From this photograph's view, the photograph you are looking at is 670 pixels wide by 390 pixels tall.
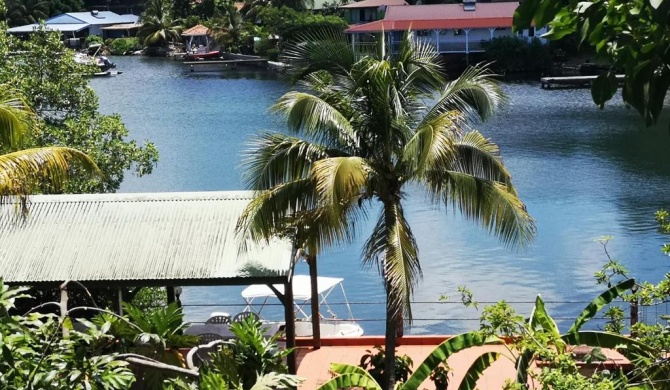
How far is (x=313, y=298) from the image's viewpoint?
1522 cm

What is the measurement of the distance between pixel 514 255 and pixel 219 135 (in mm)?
21129

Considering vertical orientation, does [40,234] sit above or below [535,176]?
above

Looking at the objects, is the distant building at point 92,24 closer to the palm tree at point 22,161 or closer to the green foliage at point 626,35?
the palm tree at point 22,161

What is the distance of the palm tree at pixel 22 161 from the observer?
10641 millimetres

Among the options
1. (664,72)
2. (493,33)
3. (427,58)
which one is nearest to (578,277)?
(427,58)

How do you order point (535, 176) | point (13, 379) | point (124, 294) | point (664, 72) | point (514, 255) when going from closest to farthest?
point (664, 72) → point (13, 379) → point (124, 294) → point (514, 255) → point (535, 176)

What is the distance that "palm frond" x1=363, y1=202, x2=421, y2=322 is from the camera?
11812 millimetres

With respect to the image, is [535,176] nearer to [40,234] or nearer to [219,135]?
[219,135]

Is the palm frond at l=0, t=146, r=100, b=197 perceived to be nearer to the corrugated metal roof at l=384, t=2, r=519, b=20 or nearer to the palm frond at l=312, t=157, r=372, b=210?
the palm frond at l=312, t=157, r=372, b=210

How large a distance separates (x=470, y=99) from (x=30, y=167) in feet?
18.0

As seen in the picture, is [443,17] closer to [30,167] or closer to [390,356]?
[390,356]

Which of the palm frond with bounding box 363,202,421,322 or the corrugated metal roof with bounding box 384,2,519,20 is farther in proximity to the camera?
the corrugated metal roof with bounding box 384,2,519,20

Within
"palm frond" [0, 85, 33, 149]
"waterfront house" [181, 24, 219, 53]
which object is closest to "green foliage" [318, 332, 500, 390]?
"palm frond" [0, 85, 33, 149]

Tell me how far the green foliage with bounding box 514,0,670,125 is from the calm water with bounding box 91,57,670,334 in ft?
28.0
